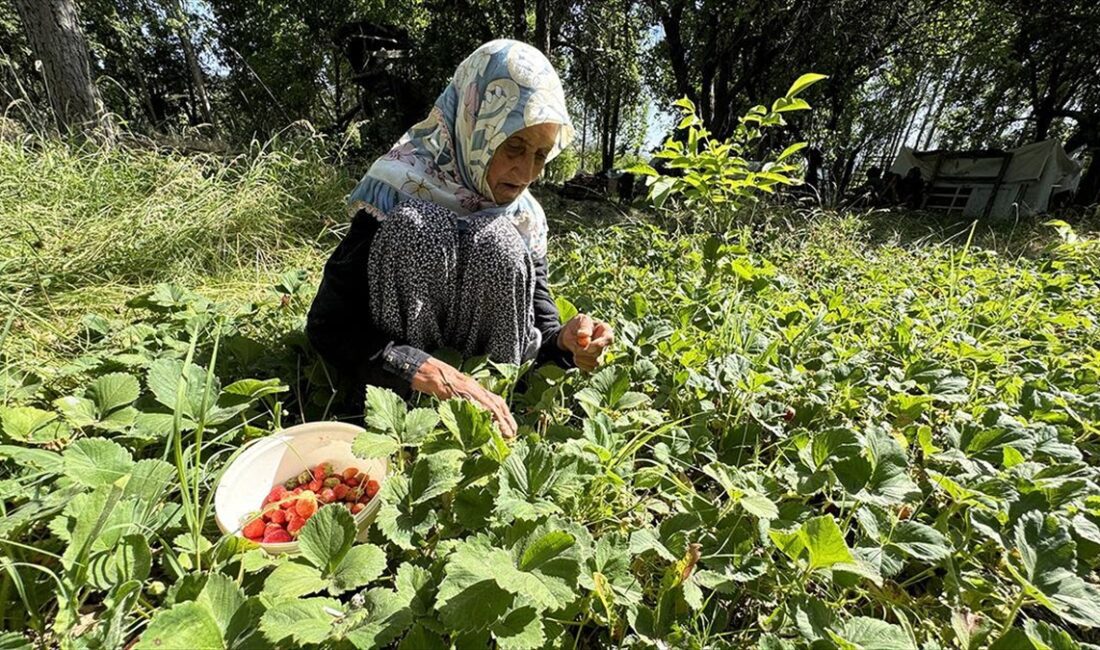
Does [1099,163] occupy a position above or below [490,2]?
below

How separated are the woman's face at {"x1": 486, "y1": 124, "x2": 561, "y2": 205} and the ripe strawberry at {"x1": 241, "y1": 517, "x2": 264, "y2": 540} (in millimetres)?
940

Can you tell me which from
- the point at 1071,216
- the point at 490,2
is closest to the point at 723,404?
the point at 490,2

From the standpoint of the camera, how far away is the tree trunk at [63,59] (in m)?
3.41

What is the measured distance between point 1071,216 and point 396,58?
36.4ft

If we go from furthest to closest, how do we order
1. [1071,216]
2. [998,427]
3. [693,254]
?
[1071,216] < [693,254] < [998,427]

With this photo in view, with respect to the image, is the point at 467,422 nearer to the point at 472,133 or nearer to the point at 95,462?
the point at 95,462

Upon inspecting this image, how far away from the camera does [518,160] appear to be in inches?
51.8

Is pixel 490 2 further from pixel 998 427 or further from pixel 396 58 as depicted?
pixel 998 427

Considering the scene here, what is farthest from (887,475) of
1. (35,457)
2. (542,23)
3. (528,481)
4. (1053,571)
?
(542,23)

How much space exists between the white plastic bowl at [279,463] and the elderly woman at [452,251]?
0.19 m

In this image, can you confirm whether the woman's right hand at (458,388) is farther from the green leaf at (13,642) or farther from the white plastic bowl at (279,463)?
the green leaf at (13,642)

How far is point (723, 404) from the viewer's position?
1246mm

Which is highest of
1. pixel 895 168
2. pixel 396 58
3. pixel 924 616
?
pixel 396 58

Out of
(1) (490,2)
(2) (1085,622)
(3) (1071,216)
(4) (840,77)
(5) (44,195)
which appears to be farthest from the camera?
(4) (840,77)
